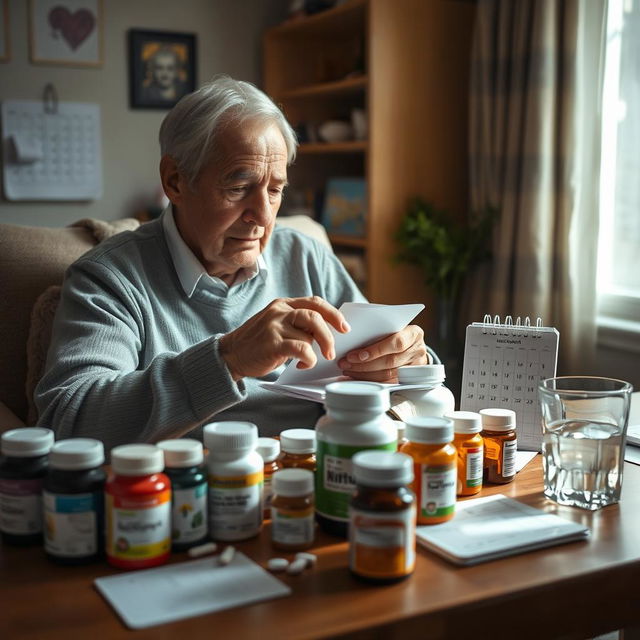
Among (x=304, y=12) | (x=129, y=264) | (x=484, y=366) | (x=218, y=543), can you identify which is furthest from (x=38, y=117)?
(x=218, y=543)

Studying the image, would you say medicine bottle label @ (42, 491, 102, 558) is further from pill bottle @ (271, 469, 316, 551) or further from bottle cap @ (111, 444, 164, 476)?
pill bottle @ (271, 469, 316, 551)

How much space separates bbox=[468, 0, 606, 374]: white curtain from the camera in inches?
102

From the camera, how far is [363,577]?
0.82 meters

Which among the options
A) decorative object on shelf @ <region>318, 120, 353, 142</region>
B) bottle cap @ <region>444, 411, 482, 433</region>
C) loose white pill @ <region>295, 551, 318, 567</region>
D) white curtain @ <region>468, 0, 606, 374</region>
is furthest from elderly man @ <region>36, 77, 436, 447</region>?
decorative object on shelf @ <region>318, 120, 353, 142</region>

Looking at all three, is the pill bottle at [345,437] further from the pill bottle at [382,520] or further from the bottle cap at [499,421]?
the bottle cap at [499,421]

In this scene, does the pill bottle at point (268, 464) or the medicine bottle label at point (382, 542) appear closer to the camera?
the medicine bottle label at point (382, 542)

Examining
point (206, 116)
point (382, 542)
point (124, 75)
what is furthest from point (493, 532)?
point (124, 75)

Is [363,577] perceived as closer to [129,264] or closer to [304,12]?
[129,264]

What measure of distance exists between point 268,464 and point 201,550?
0.16m

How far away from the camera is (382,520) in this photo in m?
0.80

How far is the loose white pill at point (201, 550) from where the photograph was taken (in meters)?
0.88

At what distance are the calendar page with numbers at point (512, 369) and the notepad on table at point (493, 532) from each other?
10.1 inches

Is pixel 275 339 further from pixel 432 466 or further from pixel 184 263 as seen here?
pixel 184 263

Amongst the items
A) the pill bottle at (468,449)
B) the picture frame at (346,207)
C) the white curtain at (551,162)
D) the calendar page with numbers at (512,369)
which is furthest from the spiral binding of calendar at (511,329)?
the picture frame at (346,207)
